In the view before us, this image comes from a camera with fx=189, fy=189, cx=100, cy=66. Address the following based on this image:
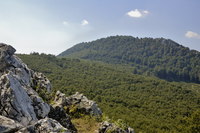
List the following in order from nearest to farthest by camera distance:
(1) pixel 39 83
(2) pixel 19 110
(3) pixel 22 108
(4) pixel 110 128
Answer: (2) pixel 19 110
(3) pixel 22 108
(4) pixel 110 128
(1) pixel 39 83

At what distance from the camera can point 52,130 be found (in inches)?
362

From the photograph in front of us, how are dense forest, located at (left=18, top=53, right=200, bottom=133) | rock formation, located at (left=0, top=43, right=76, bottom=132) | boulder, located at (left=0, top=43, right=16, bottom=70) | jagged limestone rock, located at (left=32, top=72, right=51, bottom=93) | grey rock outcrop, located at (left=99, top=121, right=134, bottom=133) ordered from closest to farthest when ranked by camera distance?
rock formation, located at (left=0, top=43, right=76, bottom=132)
grey rock outcrop, located at (left=99, top=121, right=134, bottom=133)
boulder, located at (left=0, top=43, right=16, bottom=70)
jagged limestone rock, located at (left=32, top=72, right=51, bottom=93)
dense forest, located at (left=18, top=53, right=200, bottom=133)

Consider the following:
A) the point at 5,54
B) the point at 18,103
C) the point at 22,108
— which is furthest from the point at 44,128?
the point at 5,54

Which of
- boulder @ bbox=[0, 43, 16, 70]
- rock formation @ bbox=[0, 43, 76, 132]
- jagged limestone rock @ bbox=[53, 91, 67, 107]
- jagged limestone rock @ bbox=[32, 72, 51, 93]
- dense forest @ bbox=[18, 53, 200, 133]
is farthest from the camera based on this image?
dense forest @ bbox=[18, 53, 200, 133]

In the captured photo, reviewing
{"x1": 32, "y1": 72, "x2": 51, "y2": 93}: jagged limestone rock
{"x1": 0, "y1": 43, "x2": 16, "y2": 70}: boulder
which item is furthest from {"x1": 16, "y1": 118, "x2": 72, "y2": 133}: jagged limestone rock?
{"x1": 32, "y1": 72, "x2": 51, "y2": 93}: jagged limestone rock

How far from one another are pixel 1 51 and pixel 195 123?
4476cm

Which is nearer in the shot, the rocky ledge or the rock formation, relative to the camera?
the rock formation

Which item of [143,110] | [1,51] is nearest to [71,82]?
[143,110]

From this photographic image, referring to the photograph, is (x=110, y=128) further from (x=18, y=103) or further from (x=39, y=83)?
(x=39, y=83)

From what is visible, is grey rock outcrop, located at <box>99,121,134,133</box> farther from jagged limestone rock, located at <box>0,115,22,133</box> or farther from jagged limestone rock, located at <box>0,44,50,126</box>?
jagged limestone rock, located at <box>0,115,22,133</box>

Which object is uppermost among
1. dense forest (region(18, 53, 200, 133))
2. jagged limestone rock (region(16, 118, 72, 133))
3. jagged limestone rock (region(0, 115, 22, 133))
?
jagged limestone rock (region(0, 115, 22, 133))

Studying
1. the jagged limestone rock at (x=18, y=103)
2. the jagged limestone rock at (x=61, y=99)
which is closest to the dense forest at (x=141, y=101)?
the jagged limestone rock at (x=61, y=99)

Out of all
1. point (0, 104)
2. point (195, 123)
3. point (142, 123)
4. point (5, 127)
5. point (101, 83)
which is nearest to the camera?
point (5, 127)

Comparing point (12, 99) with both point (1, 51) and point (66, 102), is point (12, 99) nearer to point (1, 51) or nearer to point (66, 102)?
point (1, 51)
